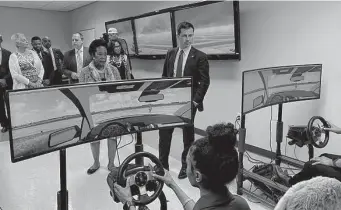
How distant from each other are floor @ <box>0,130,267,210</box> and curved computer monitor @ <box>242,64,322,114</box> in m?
0.78

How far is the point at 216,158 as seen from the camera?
1196 mm

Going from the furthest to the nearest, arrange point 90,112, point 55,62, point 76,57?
point 55,62
point 76,57
point 90,112

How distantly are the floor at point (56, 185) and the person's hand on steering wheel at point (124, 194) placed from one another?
1220 millimetres

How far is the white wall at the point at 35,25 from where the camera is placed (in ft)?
31.5

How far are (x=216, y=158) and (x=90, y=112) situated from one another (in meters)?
1.02

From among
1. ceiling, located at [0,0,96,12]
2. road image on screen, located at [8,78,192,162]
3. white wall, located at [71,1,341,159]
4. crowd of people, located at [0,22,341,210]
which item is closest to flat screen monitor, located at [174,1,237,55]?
white wall, located at [71,1,341,159]

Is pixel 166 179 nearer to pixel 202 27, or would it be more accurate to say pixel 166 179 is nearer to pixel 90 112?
pixel 90 112

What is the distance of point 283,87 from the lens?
117 inches

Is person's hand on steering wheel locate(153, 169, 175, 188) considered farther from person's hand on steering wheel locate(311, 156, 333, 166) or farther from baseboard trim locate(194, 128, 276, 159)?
baseboard trim locate(194, 128, 276, 159)

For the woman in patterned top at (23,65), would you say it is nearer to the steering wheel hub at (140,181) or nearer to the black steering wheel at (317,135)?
the steering wheel hub at (140,181)

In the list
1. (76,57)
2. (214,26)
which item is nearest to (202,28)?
(214,26)

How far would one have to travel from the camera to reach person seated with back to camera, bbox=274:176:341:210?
27.4 inches

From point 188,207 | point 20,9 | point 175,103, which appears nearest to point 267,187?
point 175,103

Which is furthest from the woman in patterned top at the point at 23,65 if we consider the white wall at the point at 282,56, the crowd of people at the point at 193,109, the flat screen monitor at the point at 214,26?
the white wall at the point at 282,56
